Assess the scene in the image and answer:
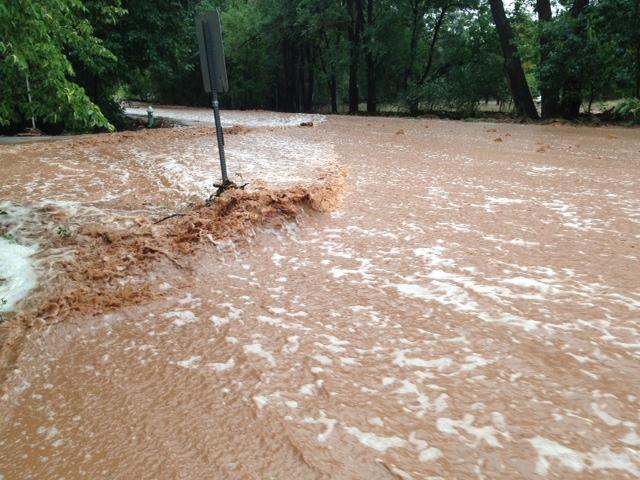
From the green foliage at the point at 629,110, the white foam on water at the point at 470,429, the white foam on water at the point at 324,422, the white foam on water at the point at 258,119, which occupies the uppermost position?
the green foliage at the point at 629,110

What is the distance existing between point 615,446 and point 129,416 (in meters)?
1.90

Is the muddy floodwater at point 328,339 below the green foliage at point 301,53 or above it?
below

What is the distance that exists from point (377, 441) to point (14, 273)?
297cm

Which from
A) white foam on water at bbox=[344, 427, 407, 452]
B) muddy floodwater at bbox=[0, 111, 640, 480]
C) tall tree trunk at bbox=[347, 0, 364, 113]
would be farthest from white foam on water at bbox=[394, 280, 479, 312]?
tall tree trunk at bbox=[347, 0, 364, 113]

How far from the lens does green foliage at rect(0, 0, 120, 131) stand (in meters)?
3.36

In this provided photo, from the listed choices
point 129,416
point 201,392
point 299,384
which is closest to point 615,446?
point 299,384

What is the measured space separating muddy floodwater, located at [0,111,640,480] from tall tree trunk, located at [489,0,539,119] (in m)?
12.9

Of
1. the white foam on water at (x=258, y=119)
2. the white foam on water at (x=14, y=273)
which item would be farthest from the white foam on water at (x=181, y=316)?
the white foam on water at (x=258, y=119)

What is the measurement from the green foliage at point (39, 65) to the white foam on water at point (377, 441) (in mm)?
3297

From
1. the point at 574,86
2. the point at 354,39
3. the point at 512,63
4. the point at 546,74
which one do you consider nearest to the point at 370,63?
the point at 354,39

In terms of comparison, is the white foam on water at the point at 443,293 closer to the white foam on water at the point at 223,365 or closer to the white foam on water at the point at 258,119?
the white foam on water at the point at 223,365

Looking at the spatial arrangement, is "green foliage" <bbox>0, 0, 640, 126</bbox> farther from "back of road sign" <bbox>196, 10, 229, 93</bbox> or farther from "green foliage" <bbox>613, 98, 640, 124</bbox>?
"back of road sign" <bbox>196, 10, 229, 93</bbox>

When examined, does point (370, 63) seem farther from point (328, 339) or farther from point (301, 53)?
point (328, 339)

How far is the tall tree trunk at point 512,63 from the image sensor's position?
16766 mm
